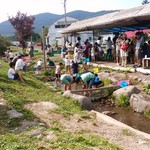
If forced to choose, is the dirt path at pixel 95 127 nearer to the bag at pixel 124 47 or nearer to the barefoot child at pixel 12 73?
the barefoot child at pixel 12 73

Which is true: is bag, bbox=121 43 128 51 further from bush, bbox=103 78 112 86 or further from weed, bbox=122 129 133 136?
weed, bbox=122 129 133 136

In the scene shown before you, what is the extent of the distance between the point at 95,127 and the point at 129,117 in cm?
330

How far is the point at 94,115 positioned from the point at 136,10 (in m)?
8.93

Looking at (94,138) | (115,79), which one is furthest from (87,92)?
(94,138)

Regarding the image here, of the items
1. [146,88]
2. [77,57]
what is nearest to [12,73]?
[77,57]

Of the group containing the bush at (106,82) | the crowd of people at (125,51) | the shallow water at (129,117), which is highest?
the crowd of people at (125,51)

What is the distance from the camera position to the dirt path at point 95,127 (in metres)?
7.55

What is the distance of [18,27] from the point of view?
4638 centimetres

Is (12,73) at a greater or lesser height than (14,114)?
greater

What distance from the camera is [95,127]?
884 cm

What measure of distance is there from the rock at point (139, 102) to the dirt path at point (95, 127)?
2214mm

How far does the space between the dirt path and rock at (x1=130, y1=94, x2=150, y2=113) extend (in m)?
2.21

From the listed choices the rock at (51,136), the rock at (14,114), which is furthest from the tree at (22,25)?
the rock at (51,136)

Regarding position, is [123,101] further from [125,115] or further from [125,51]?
[125,51]
